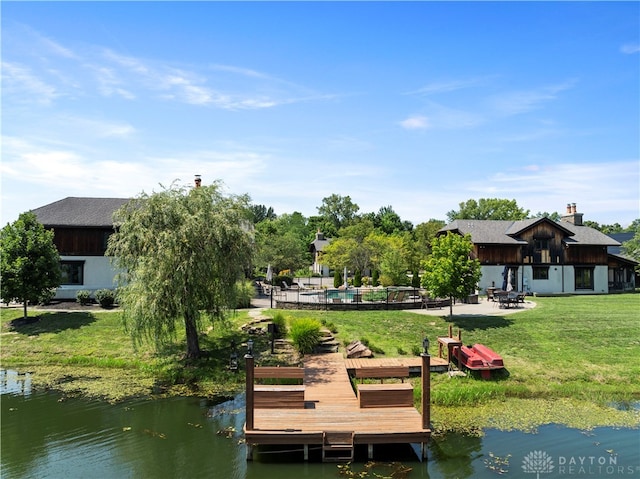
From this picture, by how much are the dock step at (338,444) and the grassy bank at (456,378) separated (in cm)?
362

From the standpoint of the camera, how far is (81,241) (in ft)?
106

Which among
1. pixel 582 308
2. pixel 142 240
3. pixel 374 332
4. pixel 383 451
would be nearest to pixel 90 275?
pixel 142 240

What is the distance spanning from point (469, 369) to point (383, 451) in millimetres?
7000

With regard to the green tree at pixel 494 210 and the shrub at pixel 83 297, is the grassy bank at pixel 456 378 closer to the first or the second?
the shrub at pixel 83 297

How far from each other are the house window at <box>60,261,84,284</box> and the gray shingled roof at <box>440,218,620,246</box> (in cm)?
2909

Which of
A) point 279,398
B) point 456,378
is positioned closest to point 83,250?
point 279,398

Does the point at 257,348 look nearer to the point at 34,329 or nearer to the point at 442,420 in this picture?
the point at 442,420

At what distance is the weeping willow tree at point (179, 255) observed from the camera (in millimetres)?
18500

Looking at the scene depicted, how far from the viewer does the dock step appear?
1230 centimetres

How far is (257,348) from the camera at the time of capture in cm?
2189

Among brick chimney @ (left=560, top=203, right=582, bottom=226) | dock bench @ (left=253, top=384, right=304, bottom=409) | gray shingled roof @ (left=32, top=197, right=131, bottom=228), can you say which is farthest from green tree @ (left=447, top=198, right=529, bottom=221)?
dock bench @ (left=253, top=384, right=304, bottom=409)

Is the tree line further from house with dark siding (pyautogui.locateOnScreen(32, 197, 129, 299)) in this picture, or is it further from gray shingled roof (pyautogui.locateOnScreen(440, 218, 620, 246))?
gray shingled roof (pyautogui.locateOnScreen(440, 218, 620, 246))

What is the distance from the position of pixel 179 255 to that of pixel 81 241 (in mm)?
17335
